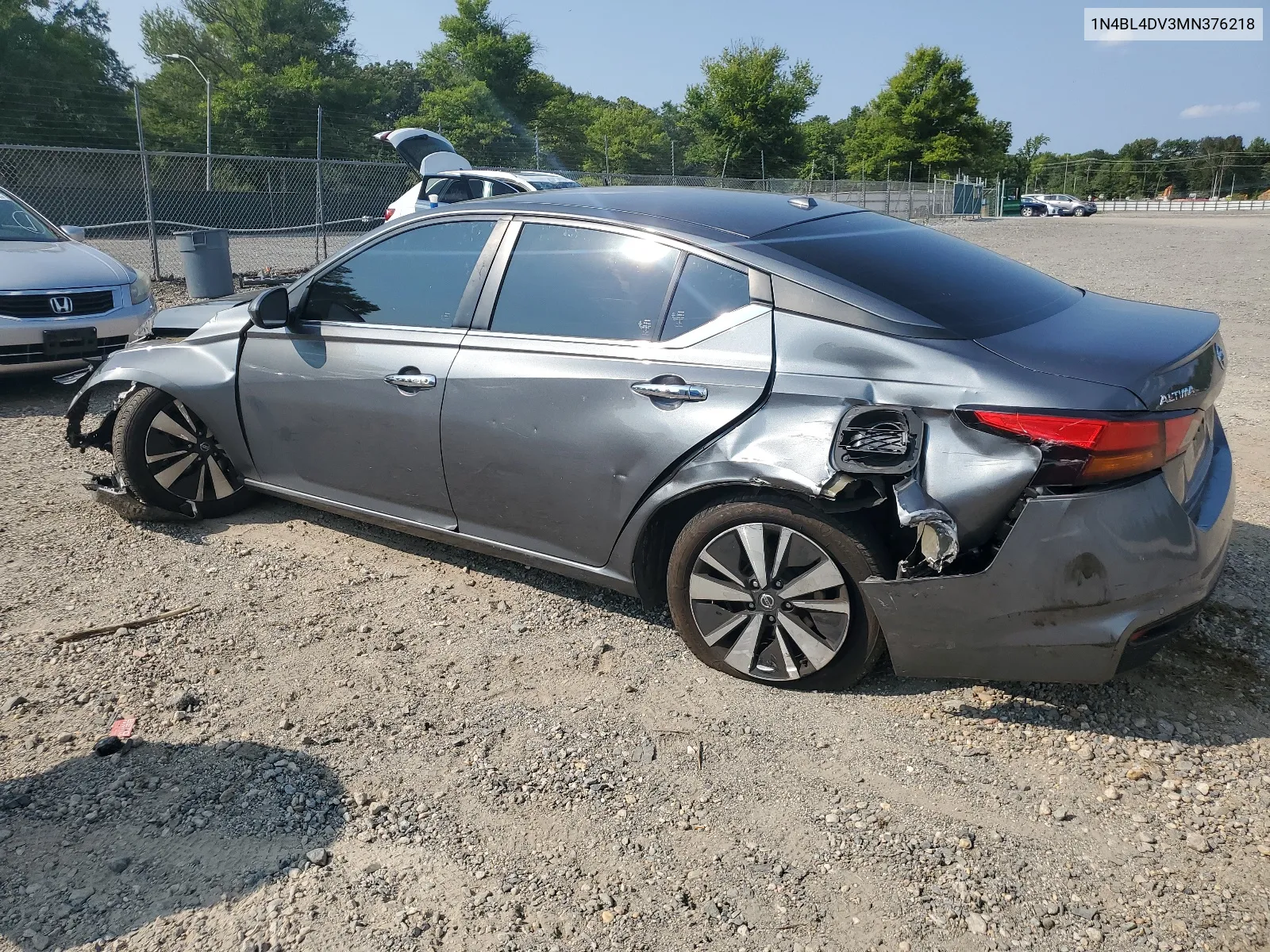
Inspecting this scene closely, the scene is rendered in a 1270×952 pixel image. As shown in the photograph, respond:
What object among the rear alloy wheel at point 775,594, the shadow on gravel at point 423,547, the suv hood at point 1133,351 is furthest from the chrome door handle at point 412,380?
the suv hood at point 1133,351

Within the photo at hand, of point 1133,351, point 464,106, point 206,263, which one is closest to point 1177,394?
point 1133,351

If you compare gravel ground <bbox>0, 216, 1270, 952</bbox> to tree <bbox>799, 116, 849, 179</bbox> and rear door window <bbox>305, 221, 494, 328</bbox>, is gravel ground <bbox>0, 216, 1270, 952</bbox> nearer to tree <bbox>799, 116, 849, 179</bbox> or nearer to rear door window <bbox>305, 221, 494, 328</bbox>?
rear door window <bbox>305, 221, 494, 328</bbox>

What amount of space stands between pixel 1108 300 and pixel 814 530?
161 centimetres

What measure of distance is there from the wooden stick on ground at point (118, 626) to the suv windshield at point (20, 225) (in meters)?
5.86

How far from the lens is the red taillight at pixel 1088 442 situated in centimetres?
258

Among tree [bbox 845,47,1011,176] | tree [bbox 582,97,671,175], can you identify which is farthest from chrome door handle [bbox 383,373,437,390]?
tree [bbox 845,47,1011,176]

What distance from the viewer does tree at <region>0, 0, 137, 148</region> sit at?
27578 millimetres

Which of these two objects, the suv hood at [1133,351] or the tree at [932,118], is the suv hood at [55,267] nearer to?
the suv hood at [1133,351]

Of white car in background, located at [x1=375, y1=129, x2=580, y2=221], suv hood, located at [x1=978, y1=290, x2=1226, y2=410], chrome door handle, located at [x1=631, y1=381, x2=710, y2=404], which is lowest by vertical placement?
chrome door handle, located at [x1=631, y1=381, x2=710, y2=404]

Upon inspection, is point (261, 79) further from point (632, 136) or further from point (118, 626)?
point (118, 626)

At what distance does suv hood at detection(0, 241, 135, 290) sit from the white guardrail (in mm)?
64779

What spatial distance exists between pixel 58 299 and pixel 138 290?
0.81 meters

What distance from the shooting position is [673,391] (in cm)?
315

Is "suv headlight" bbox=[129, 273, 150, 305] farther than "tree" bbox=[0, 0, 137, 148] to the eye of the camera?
No
